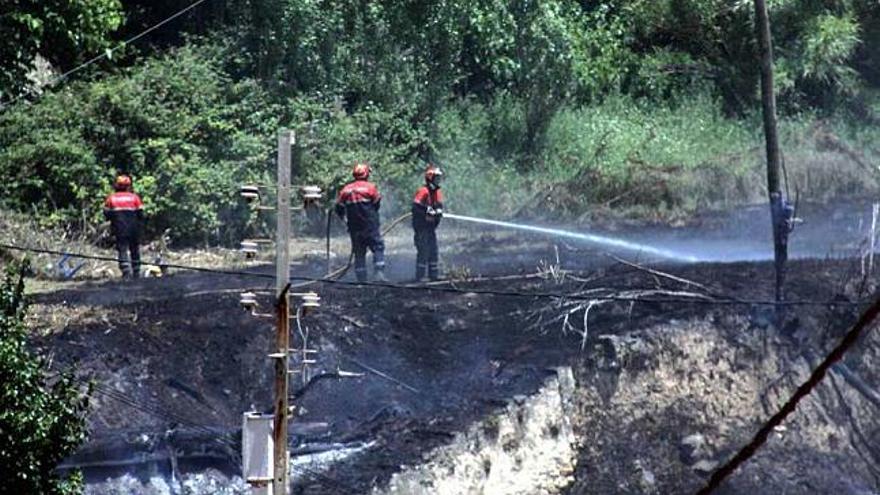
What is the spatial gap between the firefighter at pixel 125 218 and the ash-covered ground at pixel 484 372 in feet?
2.08

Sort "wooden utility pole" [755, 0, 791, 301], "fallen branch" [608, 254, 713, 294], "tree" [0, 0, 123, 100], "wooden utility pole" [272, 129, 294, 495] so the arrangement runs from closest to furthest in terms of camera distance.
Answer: "wooden utility pole" [272, 129, 294, 495]
"wooden utility pole" [755, 0, 791, 301]
"fallen branch" [608, 254, 713, 294]
"tree" [0, 0, 123, 100]

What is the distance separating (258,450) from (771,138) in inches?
400

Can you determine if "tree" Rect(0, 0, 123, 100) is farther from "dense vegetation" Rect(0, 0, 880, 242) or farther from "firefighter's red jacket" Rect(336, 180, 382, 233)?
"firefighter's red jacket" Rect(336, 180, 382, 233)

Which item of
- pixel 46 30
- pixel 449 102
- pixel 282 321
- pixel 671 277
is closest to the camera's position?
pixel 282 321

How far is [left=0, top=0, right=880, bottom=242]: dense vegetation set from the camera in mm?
27688

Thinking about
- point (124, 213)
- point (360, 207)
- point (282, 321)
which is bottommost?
point (282, 321)

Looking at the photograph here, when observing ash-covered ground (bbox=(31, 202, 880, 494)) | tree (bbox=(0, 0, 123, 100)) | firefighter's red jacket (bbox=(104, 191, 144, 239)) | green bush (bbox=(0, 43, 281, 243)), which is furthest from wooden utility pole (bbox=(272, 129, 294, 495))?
tree (bbox=(0, 0, 123, 100))

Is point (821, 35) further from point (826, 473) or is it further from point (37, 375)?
point (37, 375)

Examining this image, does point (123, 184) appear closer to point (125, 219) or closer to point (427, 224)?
point (125, 219)

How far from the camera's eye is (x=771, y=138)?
21.8 meters

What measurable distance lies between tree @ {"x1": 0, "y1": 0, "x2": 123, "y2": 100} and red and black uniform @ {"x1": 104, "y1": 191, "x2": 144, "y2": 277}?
4.79 metres

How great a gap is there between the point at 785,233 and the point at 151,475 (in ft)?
29.1

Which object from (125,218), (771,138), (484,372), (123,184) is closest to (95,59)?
(123,184)

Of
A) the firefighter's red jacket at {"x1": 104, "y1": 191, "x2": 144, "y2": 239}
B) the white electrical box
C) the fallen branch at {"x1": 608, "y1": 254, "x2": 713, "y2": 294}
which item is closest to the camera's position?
the white electrical box
